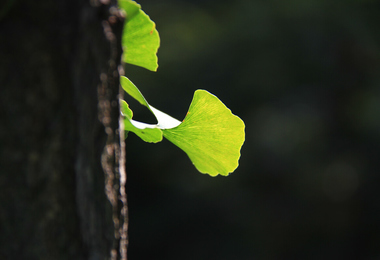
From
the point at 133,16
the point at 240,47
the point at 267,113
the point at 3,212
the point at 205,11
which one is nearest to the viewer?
the point at 3,212

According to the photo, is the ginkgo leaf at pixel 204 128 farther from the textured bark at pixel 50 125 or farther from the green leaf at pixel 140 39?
the textured bark at pixel 50 125

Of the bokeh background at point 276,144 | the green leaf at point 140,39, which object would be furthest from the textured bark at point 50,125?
the bokeh background at point 276,144

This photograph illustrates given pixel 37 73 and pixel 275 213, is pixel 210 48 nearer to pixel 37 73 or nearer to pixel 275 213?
pixel 275 213

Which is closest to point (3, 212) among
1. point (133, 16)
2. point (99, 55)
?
point (99, 55)

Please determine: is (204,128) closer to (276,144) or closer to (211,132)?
(211,132)

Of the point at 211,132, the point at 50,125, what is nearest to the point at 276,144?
the point at 211,132

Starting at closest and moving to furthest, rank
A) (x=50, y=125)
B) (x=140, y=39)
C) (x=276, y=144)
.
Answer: (x=50, y=125) → (x=140, y=39) → (x=276, y=144)

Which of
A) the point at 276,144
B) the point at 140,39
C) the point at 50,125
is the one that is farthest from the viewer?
the point at 276,144

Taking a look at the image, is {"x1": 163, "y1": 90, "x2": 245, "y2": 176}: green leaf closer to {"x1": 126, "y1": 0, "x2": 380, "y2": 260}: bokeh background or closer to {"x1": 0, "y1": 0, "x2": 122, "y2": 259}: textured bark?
{"x1": 0, "y1": 0, "x2": 122, "y2": 259}: textured bark
